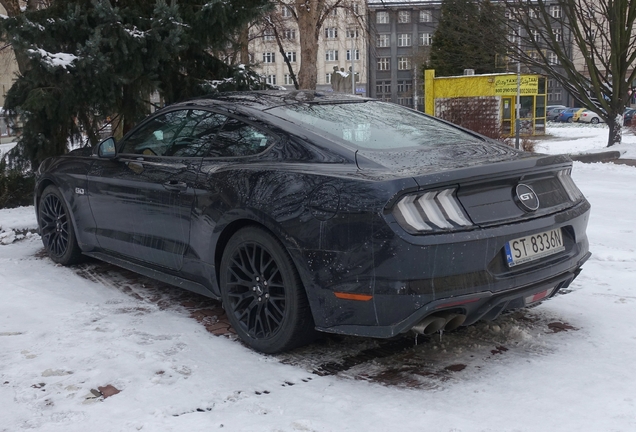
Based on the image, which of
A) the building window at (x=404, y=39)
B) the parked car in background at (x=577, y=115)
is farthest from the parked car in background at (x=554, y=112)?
the building window at (x=404, y=39)

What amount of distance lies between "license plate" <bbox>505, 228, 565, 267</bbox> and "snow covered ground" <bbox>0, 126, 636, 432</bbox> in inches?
22.4

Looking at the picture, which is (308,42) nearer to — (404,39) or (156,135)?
(156,135)

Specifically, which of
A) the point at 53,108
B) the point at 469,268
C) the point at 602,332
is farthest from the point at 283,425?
the point at 53,108

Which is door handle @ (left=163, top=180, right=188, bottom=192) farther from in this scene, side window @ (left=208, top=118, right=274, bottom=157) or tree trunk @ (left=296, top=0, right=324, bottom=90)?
tree trunk @ (left=296, top=0, right=324, bottom=90)

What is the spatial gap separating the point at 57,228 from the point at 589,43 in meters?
17.8

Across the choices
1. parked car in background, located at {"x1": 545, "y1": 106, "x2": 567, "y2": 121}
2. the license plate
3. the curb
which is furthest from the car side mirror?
parked car in background, located at {"x1": 545, "y1": 106, "x2": 567, "y2": 121}

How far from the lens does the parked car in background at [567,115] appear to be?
52.8m

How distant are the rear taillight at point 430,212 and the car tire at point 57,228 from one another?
344 cm

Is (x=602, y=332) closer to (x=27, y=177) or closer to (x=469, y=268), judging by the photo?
(x=469, y=268)

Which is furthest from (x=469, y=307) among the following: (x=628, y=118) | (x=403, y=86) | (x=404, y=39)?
(x=404, y=39)

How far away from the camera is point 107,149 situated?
5.14 m

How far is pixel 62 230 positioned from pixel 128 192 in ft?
4.36

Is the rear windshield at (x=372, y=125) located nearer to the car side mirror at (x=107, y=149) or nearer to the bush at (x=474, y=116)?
the car side mirror at (x=107, y=149)

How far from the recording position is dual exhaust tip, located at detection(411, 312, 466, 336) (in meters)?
3.24
